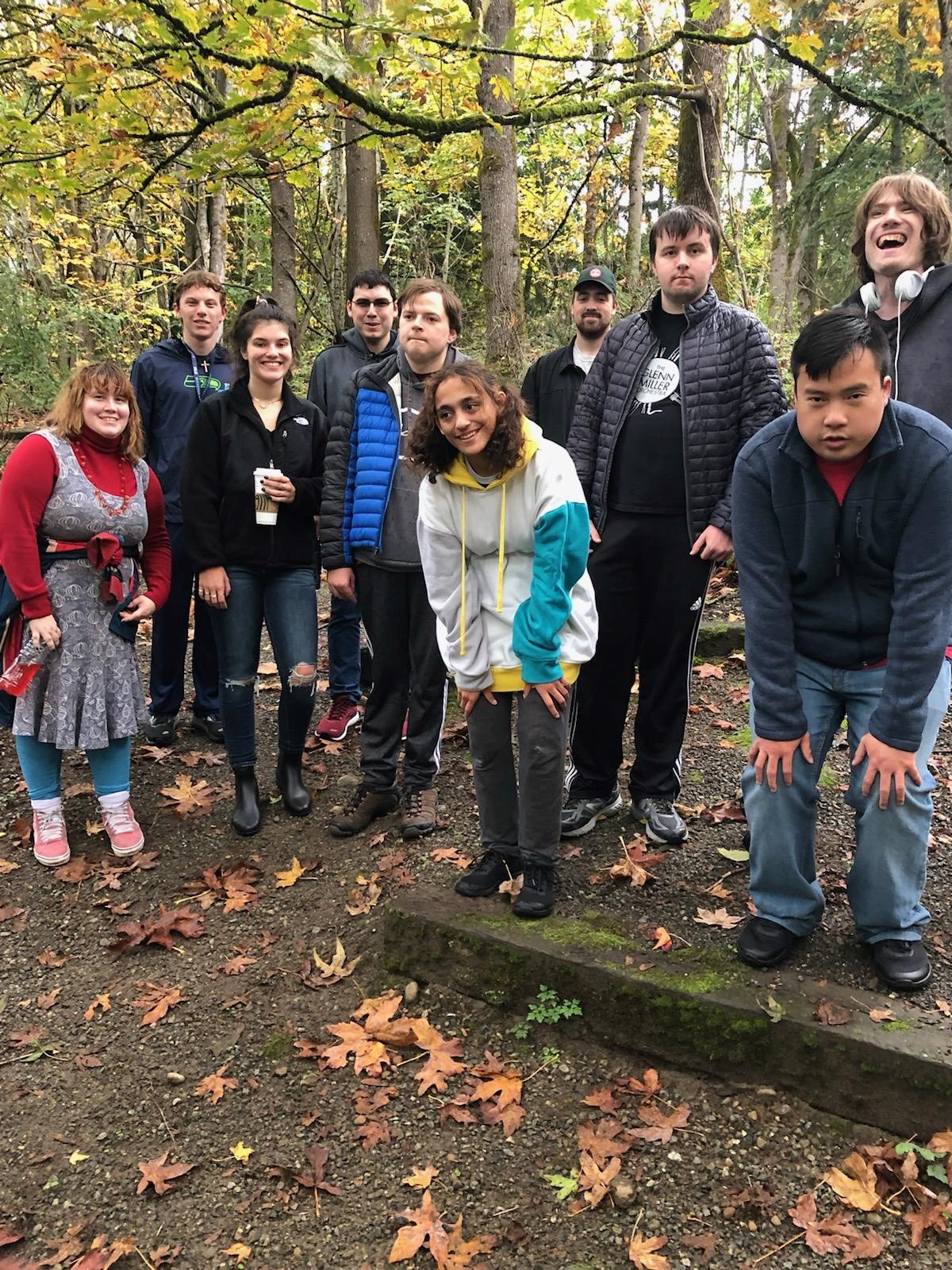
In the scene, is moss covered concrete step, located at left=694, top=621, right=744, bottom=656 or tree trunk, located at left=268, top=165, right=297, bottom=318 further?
tree trunk, located at left=268, top=165, right=297, bottom=318

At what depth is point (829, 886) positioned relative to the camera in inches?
135

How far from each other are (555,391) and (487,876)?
2957 mm

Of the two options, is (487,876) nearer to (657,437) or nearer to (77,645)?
(657,437)

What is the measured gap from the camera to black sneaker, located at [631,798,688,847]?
376 centimetres

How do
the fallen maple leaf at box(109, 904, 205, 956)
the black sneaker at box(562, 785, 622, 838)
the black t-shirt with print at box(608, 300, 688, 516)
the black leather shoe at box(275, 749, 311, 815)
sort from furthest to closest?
the black leather shoe at box(275, 749, 311, 815)
the black sneaker at box(562, 785, 622, 838)
the fallen maple leaf at box(109, 904, 205, 956)
the black t-shirt with print at box(608, 300, 688, 516)

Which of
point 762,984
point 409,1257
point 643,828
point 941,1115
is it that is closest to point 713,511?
point 643,828

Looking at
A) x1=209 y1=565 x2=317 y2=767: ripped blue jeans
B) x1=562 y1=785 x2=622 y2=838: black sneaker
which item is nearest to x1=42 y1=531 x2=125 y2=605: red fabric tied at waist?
x1=209 y1=565 x2=317 y2=767: ripped blue jeans

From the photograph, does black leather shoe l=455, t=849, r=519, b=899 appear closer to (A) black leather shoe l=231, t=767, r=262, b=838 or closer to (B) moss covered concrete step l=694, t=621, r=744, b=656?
(A) black leather shoe l=231, t=767, r=262, b=838

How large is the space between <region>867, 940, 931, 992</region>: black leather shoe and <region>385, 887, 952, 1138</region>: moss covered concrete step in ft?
0.30

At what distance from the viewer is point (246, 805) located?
449 cm

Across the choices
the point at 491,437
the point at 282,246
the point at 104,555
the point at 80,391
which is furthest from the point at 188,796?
the point at 282,246

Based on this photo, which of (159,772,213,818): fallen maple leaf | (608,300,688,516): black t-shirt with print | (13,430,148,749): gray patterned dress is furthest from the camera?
(159,772,213,818): fallen maple leaf

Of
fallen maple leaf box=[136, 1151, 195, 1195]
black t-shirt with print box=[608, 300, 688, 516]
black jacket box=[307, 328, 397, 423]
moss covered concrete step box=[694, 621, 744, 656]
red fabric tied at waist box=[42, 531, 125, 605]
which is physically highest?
black jacket box=[307, 328, 397, 423]

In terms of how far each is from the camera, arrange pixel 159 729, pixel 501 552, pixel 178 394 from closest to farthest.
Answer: pixel 501 552 → pixel 178 394 → pixel 159 729
